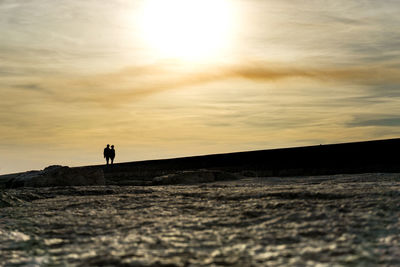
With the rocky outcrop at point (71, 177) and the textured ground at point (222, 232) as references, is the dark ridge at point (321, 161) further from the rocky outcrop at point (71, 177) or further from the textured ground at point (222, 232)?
the textured ground at point (222, 232)

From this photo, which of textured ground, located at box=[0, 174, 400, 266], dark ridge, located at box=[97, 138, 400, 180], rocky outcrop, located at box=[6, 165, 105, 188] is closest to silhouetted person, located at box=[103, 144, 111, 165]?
dark ridge, located at box=[97, 138, 400, 180]

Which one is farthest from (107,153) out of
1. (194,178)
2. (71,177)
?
(194,178)

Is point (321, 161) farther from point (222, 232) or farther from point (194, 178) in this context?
point (222, 232)

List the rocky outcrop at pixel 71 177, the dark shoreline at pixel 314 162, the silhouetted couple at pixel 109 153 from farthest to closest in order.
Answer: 1. the silhouetted couple at pixel 109 153
2. the dark shoreline at pixel 314 162
3. the rocky outcrop at pixel 71 177

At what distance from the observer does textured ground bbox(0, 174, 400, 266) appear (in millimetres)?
1743

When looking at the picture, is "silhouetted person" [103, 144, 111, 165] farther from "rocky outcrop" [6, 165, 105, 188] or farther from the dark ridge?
"rocky outcrop" [6, 165, 105, 188]

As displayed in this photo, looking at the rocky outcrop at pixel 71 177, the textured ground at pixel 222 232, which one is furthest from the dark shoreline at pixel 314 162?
the textured ground at pixel 222 232

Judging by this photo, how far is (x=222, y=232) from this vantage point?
2162mm

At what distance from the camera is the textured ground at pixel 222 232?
174 cm

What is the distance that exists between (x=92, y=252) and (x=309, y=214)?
108cm

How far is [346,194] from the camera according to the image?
2869 millimetres

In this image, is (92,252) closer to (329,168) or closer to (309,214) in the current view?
(309,214)

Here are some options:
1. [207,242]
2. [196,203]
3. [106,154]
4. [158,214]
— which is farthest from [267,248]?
[106,154]

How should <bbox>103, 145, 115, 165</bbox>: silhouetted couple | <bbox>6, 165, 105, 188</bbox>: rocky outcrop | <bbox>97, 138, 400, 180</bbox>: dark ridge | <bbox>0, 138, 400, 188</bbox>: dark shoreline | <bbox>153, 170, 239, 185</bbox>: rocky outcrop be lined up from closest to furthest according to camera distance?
<bbox>153, 170, 239, 185</bbox>: rocky outcrop < <bbox>6, 165, 105, 188</bbox>: rocky outcrop < <bbox>0, 138, 400, 188</bbox>: dark shoreline < <bbox>97, 138, 400, 180</bbox>: dark ridge < <bbox>103, 145, 115, 165</bbox>: silhouetted couple
